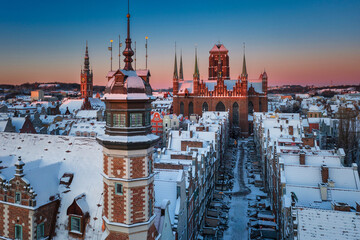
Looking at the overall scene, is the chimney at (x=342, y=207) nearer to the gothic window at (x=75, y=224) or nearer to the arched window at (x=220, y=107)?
the gothic window at (x=75, y=224)

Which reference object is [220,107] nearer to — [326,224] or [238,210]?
[238,210]

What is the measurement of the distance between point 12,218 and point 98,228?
5612mm

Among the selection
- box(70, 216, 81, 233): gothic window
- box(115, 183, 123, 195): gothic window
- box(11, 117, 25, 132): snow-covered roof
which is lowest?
box(70, 216, 81, 233): gothic window

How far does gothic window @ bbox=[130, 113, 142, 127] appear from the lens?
1638 cm

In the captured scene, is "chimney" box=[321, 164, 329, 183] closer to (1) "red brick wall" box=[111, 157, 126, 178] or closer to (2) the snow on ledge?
(2) the snow on ledge

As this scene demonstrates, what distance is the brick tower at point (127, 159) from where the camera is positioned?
16.0 meters

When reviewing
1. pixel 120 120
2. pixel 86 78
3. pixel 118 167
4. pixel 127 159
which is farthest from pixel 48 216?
pixel 86 78

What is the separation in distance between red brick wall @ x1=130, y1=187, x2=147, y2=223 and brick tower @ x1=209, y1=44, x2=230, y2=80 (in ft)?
371

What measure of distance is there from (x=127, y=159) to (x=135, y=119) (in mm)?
2224

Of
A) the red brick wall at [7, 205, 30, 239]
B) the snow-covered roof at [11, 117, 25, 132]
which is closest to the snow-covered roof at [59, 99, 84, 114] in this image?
the snow-covered roof at [11, 117, 25, 132]

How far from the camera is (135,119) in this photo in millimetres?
16469

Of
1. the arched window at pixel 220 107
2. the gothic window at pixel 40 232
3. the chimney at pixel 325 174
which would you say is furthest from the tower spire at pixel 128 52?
the arched window at pixel 220 107

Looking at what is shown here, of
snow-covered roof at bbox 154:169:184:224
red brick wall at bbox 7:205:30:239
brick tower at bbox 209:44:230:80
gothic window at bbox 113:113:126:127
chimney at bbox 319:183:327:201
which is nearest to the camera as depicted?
gothic window at bbox 113:113:126:127

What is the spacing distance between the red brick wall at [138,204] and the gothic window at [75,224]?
17.1 ft
